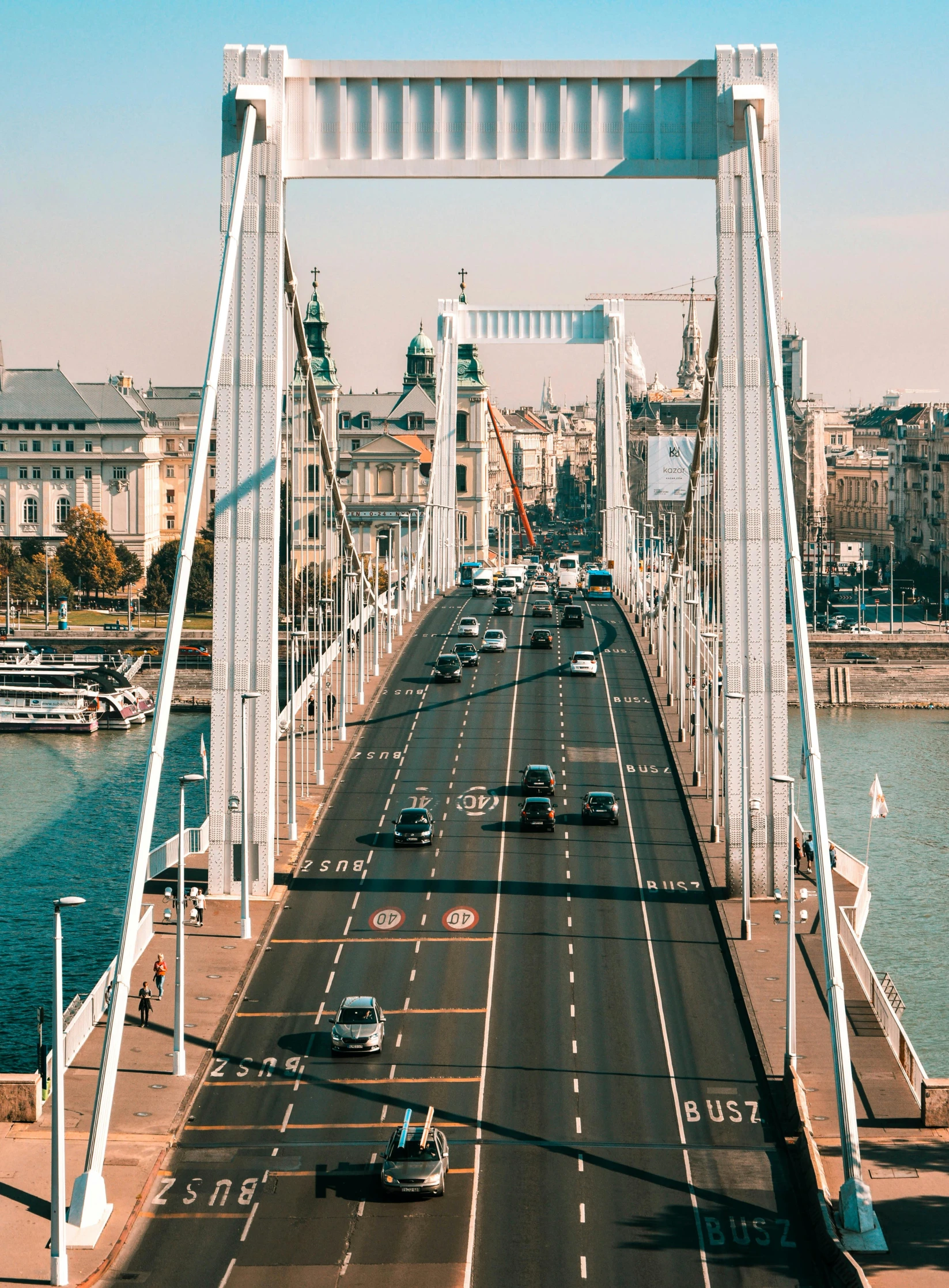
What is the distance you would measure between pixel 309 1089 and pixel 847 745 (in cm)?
8324

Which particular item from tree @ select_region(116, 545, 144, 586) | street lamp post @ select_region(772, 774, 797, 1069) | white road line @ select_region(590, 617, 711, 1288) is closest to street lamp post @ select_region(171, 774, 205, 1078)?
white road line @ select_region(590, 617, 711, 1288)

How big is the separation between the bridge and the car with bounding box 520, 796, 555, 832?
936mm

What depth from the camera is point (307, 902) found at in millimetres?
56094

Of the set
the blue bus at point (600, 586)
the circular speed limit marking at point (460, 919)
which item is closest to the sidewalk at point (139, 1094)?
the circular speed limit marking at point (460, 919)

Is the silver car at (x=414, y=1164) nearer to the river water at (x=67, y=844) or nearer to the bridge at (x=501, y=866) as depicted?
the bridge at (x=501, y=866)

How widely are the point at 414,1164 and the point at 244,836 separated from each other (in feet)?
64.3

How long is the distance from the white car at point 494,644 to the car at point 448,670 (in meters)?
8.11

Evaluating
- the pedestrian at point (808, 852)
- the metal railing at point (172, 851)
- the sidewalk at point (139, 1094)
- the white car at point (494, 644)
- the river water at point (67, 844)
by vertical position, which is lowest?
the river water at point (67, 844)

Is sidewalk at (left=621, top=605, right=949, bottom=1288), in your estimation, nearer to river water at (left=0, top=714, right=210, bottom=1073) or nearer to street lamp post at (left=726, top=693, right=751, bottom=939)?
street lamp post at (left=726, top=693, right=751, bottom=939)

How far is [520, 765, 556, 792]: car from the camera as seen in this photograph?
230 ft

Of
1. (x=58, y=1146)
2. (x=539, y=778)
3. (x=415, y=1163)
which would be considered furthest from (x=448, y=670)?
(x=58, y=1146)

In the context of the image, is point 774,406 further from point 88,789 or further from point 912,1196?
point 88,789

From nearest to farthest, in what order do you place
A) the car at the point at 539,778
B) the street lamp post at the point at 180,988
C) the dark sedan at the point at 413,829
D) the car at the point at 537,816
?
1. the street lamp post at the point at 180,988
2. the dark sedan at the point at 413,829
3. the car at the point at 537,816
4. the car at the point at 539,778

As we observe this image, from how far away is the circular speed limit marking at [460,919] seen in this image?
5397cm
